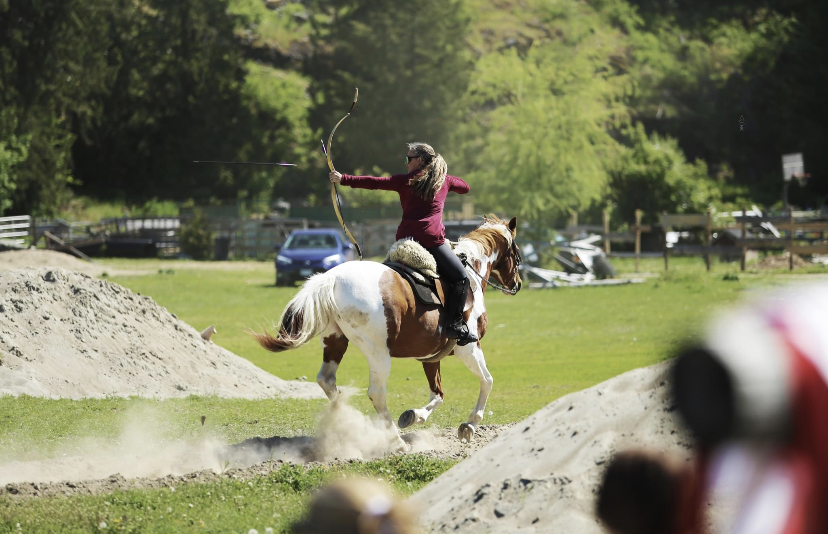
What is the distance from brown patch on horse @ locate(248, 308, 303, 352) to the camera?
9828 millimetres

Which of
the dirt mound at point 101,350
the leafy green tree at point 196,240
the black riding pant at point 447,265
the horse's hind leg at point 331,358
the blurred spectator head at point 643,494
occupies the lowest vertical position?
the leafy green tree at point 196,240

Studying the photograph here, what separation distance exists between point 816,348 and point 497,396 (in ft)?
38.9

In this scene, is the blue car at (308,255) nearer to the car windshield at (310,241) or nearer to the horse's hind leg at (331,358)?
the car windshield at (310,241)

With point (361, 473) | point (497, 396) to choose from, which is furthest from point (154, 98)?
point (361, 473)

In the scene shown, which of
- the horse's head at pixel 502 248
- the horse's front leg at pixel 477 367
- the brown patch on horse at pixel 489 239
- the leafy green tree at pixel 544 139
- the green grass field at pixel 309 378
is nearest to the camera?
the green grass field at pixel 309 378

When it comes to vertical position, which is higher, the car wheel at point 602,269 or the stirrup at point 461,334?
the stirrup at point 461,334

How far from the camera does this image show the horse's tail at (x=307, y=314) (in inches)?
383

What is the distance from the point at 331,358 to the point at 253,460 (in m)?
1.31

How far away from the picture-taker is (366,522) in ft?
17.7

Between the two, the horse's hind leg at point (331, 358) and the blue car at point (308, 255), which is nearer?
the horse's hind leg at point (331, 358)

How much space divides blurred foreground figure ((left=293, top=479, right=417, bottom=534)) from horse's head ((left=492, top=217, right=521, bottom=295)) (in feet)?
22.8

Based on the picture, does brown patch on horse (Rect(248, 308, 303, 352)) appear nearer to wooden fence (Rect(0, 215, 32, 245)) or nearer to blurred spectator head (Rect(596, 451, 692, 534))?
blurred spectator head (Rect(596, 451, 692, 534))

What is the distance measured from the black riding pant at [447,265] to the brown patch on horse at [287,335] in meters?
1.64

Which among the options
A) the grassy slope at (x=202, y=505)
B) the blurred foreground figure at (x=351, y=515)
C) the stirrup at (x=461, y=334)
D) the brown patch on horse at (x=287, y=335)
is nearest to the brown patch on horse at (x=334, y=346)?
the brown patch on horse at (x=287, y=335)
